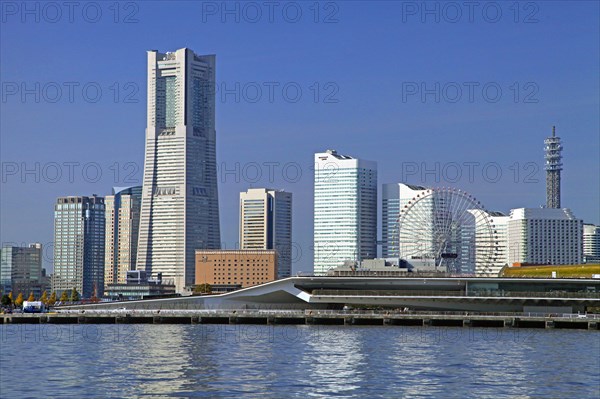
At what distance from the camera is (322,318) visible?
129m

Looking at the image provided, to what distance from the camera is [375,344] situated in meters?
91.9

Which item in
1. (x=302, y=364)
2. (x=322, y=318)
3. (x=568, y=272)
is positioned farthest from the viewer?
(x=568, y=272)

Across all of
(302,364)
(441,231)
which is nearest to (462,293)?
(441,231)

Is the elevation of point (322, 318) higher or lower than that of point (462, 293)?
lower

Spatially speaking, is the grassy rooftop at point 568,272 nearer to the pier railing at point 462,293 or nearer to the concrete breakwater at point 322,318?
the pier railing at point 462,293

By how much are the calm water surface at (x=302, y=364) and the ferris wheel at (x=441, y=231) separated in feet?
166

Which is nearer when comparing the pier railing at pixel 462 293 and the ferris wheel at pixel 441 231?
the pier railing at pixel 462 293

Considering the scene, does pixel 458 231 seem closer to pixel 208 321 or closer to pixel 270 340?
pixel 208 321

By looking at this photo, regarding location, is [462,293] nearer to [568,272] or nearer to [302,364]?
[568,272]

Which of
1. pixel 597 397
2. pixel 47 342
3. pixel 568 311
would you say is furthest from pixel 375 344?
pixel 568 311

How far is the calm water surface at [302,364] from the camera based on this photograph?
5922cm

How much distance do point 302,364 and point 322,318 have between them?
56.0m

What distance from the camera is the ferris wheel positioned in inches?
6339

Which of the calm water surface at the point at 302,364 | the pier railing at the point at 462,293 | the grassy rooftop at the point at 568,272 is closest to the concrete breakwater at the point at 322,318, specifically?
the pier railing at the point at 462,293
